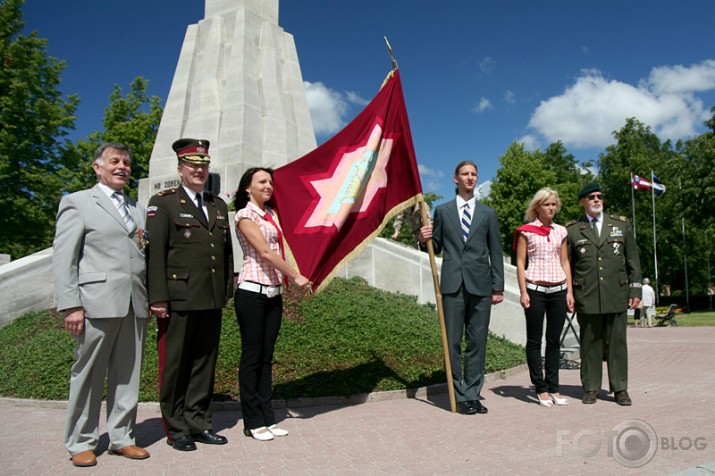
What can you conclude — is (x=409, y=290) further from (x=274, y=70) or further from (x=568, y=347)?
(x=274, y=70)

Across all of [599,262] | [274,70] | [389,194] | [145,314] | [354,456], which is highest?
[274,70]

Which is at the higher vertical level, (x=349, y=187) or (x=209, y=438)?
(x=349, y=187)

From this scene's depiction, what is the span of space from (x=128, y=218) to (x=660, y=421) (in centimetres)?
522

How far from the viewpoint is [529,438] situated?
451cm

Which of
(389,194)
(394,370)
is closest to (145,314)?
(389,194)

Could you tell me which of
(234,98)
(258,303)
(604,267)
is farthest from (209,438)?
(234,98)

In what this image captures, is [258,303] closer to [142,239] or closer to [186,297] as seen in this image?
[186,297]

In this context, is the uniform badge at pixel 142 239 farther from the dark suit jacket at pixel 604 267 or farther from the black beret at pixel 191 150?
the dark suit jacket at pixel 604 267

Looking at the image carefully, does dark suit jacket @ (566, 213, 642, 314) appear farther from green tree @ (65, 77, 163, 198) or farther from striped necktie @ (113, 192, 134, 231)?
green tree @ (65, 77, 163, 198)

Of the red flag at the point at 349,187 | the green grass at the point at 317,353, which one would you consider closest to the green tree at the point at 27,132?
the green grass at the point at 317,353

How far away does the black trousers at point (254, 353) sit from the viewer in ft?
15.3

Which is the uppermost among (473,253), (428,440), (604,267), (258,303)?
(473,253)

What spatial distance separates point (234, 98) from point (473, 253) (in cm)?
1277

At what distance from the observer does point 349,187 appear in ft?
19.1
